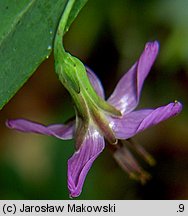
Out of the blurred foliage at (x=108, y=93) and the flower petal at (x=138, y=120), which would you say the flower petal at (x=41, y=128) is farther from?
the blurred foliage at (x=108, y=93)

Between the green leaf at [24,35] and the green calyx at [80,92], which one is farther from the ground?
the green leaf at [24,35]

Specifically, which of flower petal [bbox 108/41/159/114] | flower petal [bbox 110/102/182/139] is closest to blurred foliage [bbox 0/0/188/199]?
flower petal [bbox 108/41/159/114]

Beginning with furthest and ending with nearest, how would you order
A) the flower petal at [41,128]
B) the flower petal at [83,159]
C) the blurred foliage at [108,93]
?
1. the blurred foliage at [108,93]
2. the flower petal at [41,128]
3. the flower petal at [83,159]

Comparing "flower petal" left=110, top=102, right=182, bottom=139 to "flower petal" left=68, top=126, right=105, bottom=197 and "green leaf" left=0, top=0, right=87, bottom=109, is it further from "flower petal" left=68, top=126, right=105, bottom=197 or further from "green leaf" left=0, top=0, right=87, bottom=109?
"green leaf" left=0, top=0, right=87, bottom=109

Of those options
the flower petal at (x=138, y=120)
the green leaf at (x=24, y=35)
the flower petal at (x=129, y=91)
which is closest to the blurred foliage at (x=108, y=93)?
the flower petal at (x=129, y=91)
